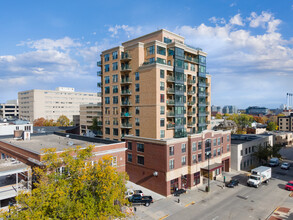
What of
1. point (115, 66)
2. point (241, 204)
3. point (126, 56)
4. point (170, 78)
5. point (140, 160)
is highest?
point (126, 56)

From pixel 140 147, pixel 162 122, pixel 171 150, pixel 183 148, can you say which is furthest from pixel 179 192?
pixel 162 122

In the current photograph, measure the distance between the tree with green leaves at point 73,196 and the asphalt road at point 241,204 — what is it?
1468cm

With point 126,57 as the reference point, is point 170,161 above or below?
below

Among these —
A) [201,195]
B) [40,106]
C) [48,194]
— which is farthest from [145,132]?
[40,106]

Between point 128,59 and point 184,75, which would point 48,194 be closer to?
point 128,59

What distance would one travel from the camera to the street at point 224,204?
31.6 m

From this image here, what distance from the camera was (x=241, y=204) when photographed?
3553cm

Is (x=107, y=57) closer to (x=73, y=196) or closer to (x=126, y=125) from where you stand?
(x=126, y=125)

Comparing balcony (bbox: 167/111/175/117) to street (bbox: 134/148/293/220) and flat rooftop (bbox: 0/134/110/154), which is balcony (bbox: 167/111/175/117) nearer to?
flat rooftop (bbox: 0/134/110/154)

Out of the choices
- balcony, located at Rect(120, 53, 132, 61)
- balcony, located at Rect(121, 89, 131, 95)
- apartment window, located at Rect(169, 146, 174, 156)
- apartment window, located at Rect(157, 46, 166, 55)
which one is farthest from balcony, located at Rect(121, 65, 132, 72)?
apartment window, located at Rect(169, 146, 174, 156)

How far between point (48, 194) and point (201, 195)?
30513 mm

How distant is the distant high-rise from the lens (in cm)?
4425

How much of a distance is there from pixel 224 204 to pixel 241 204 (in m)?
3.00

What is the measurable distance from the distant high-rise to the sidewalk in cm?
1251
